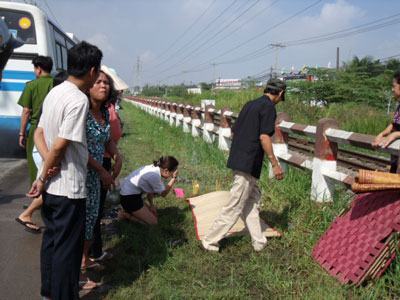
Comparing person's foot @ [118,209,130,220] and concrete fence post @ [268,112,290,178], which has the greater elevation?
concrete fence post @ [268,112,290,178]

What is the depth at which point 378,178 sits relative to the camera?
341 cm

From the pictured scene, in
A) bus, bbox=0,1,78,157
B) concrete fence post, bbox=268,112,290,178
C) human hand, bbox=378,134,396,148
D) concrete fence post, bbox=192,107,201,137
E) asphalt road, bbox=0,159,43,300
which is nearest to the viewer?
asphalt road, bbox=0,159,43,300

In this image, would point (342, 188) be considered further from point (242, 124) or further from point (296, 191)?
point (242, 124)

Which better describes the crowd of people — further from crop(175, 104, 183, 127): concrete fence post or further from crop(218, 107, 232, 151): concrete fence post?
crop(175, 104, 183, 127): concrete fence post

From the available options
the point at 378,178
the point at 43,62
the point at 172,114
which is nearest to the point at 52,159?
the point at 378,178

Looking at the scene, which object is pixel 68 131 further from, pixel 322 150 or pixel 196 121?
pixel 196 121

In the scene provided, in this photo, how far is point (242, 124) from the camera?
4.34 meters

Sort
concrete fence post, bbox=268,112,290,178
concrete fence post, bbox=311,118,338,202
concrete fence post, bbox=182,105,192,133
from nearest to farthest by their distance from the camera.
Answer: concrete fence post, bbox=311,118,338,202, concrete fence post, bbox=268,112,290,178, concrete fence post, bbox=182,105,192,133

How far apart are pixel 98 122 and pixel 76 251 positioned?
1.08 meters

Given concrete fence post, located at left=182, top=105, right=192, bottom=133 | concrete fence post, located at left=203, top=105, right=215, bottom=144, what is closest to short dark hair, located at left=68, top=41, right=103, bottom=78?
concrete fence post, located at left=203, top=105, right=215, bottom=144

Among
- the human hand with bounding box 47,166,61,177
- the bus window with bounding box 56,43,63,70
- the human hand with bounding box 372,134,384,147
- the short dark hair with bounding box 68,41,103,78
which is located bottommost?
the human hand with bounding box 47,166,61,177

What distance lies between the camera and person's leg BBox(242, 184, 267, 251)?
4.36m

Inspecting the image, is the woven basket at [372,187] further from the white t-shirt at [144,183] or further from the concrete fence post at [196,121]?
the concrete fence post at [196,121]

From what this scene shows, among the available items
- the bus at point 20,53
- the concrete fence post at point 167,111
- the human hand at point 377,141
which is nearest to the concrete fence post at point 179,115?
the concrete fence post at point 167,111
